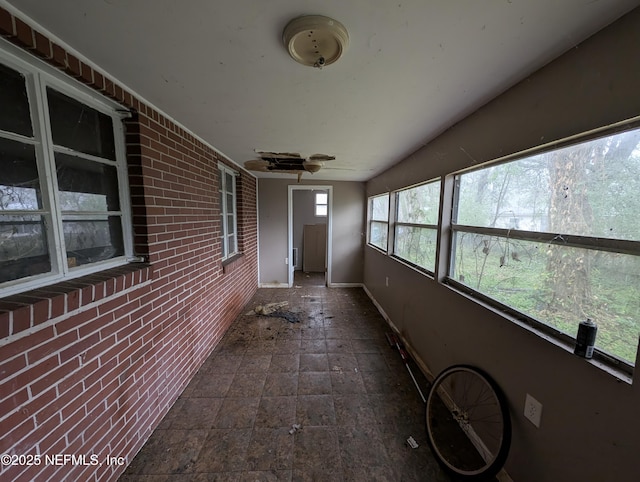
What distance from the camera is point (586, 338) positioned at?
911 millimetres

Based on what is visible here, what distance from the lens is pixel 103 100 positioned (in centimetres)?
132

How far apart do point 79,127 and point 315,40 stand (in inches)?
52.3

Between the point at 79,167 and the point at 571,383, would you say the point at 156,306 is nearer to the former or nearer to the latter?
the point at 79,167

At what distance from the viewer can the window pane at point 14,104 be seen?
917 mm

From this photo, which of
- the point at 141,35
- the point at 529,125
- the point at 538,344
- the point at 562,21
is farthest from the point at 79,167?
the point at 538,344

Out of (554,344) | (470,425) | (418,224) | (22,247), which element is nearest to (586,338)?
(554,344)

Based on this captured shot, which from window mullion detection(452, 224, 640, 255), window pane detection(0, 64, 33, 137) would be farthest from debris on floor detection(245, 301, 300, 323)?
window pane detection(0, 64, 33, 137)

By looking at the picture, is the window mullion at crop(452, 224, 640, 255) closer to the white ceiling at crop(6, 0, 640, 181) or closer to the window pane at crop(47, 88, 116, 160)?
the white ceiling at crop(6, 0, 640, 181)

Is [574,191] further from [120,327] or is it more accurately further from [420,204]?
[120,327]

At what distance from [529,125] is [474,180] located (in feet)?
1.76

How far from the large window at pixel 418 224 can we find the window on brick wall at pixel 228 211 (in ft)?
7.83

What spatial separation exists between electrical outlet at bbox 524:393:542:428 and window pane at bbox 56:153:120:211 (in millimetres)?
2503

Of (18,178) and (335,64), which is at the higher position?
(335,64)

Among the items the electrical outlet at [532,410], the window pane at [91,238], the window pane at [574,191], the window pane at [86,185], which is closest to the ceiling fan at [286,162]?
the window pane at [86,185]
